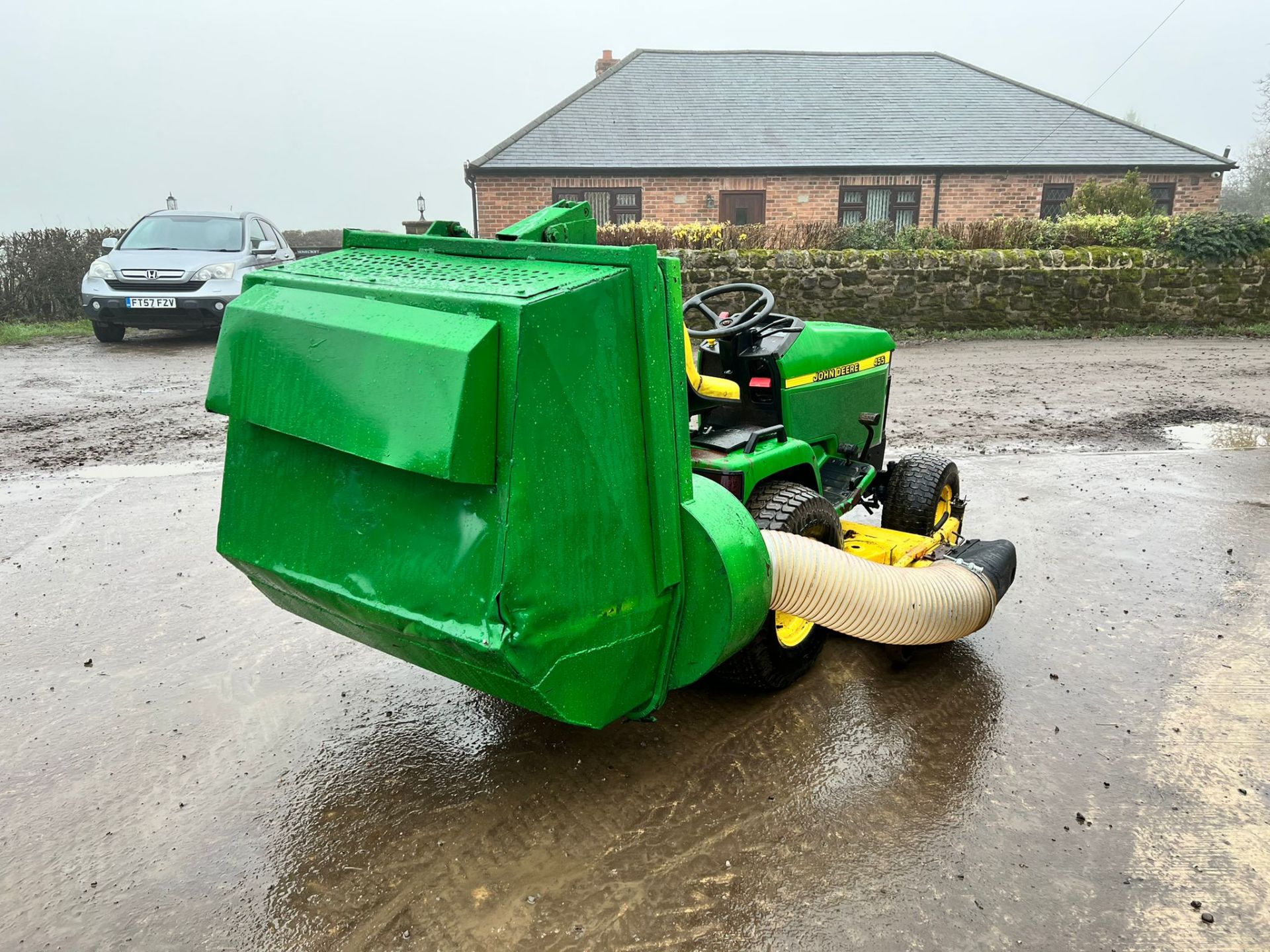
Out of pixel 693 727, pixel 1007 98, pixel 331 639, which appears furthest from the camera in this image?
pixel 1007 98

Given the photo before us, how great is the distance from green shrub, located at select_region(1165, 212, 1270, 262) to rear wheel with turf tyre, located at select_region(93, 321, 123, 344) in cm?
1502

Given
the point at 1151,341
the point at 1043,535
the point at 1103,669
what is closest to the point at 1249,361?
the point at 1151,341

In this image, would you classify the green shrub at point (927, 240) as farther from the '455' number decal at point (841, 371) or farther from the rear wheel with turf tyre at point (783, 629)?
the rear wheel with turf tyre at point (783, 629)

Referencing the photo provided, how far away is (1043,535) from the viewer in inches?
207

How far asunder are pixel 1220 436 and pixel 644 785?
22.2 feet

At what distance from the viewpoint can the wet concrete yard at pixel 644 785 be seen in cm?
243

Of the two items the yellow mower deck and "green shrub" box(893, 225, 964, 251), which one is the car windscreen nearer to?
"green shrub" box(893, 225, 964, 251)

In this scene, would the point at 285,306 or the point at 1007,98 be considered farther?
the point at 1007,98

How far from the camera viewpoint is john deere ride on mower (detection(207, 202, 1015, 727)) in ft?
7.22

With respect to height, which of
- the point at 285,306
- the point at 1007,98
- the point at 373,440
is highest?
the point at 1007,98

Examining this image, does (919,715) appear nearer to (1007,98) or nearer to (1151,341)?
(1151,341)

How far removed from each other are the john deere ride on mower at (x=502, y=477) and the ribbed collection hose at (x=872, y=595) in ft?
0.04

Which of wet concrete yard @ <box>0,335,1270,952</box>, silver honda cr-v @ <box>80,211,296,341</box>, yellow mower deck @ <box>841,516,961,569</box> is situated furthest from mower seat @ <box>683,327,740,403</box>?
silver honda cr-v @ <box>80,211,296,341</box>

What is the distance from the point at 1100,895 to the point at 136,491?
5888mm
